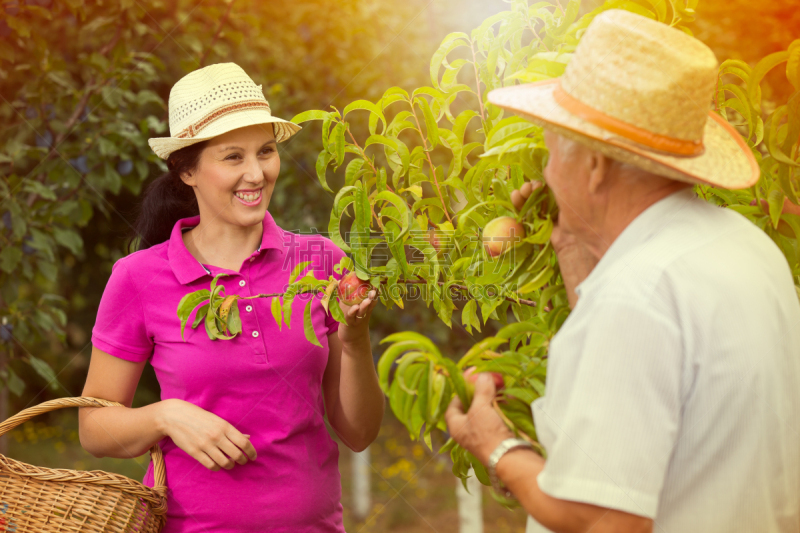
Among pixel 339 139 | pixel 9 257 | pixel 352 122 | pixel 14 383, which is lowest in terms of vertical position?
pixel 14 383

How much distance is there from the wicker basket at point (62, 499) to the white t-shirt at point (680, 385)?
1.01 metres

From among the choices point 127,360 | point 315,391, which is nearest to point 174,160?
point 127,360

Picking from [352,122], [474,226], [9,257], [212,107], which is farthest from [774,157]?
[9,257]

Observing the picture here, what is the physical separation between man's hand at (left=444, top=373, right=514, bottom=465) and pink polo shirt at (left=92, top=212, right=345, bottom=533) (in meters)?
0.71

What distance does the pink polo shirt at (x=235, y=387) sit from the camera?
1.59 meters

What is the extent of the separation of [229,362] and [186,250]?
13.2 inches

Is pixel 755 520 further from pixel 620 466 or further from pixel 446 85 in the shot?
pixel 446 85

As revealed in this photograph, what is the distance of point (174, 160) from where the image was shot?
6.06ft

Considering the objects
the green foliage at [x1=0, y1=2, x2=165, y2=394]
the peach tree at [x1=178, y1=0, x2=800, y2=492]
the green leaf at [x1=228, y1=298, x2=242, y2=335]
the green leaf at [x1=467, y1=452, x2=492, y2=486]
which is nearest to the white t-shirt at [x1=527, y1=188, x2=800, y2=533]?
the peach tree at [x1=178, y1=0, x2=800, y2=492]

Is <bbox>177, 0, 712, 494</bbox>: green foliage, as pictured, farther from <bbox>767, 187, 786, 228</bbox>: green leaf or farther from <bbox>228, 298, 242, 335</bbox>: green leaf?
<bbox>767, 187, 786, 228</bbox>: green leaf

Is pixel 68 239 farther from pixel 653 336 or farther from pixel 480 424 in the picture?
pixel 653 336

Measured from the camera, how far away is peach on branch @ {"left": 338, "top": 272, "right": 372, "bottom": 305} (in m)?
1.38

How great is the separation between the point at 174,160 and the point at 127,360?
577mm

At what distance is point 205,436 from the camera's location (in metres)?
1.50
